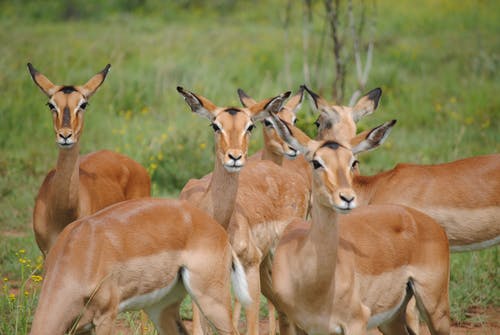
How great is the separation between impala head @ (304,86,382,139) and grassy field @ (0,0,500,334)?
4.90ft

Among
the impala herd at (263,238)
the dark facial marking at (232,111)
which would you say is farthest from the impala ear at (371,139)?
the dark facial marking at (232,111)

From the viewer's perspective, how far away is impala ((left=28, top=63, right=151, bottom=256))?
6.62 metres

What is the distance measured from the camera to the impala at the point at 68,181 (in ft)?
21.7

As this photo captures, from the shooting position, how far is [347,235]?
548 cm

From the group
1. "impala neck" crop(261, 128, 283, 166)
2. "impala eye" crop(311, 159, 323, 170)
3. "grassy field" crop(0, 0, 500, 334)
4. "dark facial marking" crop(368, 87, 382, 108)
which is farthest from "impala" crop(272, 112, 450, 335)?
"impala neck" crop(261, 128, 283, 166)

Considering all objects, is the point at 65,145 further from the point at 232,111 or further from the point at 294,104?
the point at 294,104

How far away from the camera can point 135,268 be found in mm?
4977

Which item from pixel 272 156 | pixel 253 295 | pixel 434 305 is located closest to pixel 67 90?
pixel 272 156

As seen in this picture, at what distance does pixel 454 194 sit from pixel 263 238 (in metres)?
1.58

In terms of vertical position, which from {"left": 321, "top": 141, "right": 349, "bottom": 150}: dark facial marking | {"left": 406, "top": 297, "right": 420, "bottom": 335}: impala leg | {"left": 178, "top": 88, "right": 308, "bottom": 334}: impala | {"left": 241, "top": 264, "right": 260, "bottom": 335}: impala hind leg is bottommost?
{"left": 406, "top": 297, "right": 420, "bottom": 335}: impala leg

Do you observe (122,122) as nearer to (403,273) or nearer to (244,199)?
(244,199)

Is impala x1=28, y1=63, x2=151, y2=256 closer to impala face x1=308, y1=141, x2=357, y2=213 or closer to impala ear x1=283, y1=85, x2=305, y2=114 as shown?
impala ear x1=283, y1=85, x2=305, y2=114

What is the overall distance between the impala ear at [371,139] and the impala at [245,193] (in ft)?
2.70

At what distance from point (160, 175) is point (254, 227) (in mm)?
3539
